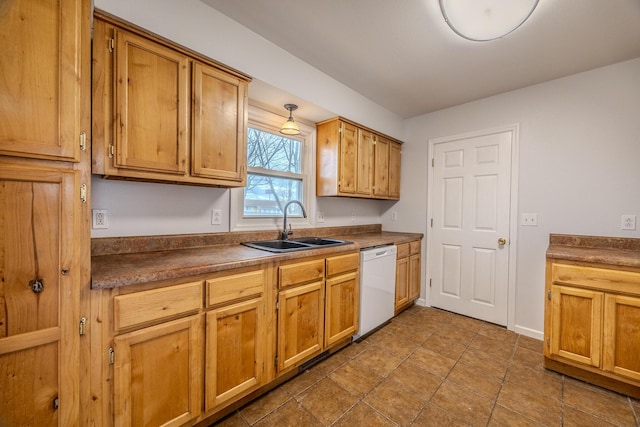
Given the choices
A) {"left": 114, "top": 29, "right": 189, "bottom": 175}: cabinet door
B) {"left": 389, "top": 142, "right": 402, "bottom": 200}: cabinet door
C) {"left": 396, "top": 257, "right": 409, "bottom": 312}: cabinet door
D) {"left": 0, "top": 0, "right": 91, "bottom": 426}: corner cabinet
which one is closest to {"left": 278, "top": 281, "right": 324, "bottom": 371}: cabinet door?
{"left": 0, "top": 0, "right": 91, "bottom": 426}: corner cabinet

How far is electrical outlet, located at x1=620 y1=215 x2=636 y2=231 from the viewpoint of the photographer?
212 cm

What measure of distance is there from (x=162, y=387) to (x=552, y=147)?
3.58 metres

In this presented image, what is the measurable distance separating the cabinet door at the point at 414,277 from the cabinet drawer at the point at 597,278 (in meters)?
1.34

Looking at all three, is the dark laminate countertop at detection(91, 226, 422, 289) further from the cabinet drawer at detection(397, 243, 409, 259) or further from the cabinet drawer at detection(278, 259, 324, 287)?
the cabinet drawer at detection(397, 243, 409, 259)

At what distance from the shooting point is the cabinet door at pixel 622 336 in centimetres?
167

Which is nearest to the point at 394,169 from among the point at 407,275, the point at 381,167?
the point at 381,167

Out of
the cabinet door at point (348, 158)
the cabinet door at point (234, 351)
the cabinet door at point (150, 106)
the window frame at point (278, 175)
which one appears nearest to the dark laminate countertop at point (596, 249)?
the cabinet door at point (348, 158)

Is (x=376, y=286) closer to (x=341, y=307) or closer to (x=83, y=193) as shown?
(x=341, y=307)

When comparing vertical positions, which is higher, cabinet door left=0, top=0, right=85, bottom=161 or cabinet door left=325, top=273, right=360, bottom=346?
cabinet door left=0, top=0, right=85, bottom=161

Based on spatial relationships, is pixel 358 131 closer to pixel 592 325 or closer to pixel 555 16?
pixel 555 16

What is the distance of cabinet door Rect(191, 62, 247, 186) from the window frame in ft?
1.29

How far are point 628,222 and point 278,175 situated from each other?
3034 mm

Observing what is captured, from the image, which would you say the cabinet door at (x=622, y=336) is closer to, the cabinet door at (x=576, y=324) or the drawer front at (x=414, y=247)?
the cabinet door at (x=576, y=324)

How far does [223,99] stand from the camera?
1712 millimetres
